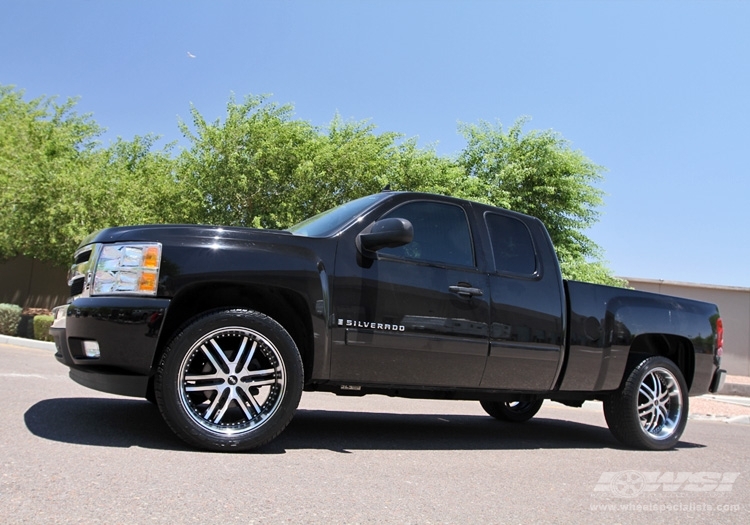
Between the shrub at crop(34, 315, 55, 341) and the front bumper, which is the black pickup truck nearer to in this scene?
the front bumper

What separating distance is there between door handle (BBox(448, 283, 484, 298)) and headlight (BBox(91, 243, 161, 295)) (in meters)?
2.07

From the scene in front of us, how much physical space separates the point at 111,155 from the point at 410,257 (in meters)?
21.2

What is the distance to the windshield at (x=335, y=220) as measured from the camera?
491 cm

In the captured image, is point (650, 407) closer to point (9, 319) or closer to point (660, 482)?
point (660, 482)

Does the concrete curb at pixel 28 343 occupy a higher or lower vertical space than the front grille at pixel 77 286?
lower

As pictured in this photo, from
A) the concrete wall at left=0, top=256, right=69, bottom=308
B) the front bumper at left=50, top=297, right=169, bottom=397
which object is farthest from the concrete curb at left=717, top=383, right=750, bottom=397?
the concrete wall at left=0, top=256, right=69, bottom=308

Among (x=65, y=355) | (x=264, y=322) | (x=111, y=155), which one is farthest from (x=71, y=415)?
(x=111, y=155)

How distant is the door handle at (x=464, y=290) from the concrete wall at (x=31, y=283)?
21.9 metres

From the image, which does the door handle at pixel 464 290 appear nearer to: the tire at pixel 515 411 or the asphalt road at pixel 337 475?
the asphalt road at pixel 337 475

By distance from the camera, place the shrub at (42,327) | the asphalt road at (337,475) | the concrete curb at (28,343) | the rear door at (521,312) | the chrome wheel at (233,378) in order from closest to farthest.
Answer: the asphalt road at (337,475), the chrome wheel at (233,378), the rear door at (521,312), the concrete curb at (28,343), the shrub at (42,327)

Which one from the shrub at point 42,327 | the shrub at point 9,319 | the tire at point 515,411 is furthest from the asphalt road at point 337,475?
the shrub at point 9,319

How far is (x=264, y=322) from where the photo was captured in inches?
168

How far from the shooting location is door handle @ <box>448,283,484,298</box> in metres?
5.02

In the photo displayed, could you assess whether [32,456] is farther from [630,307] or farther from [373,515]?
[630,307]
